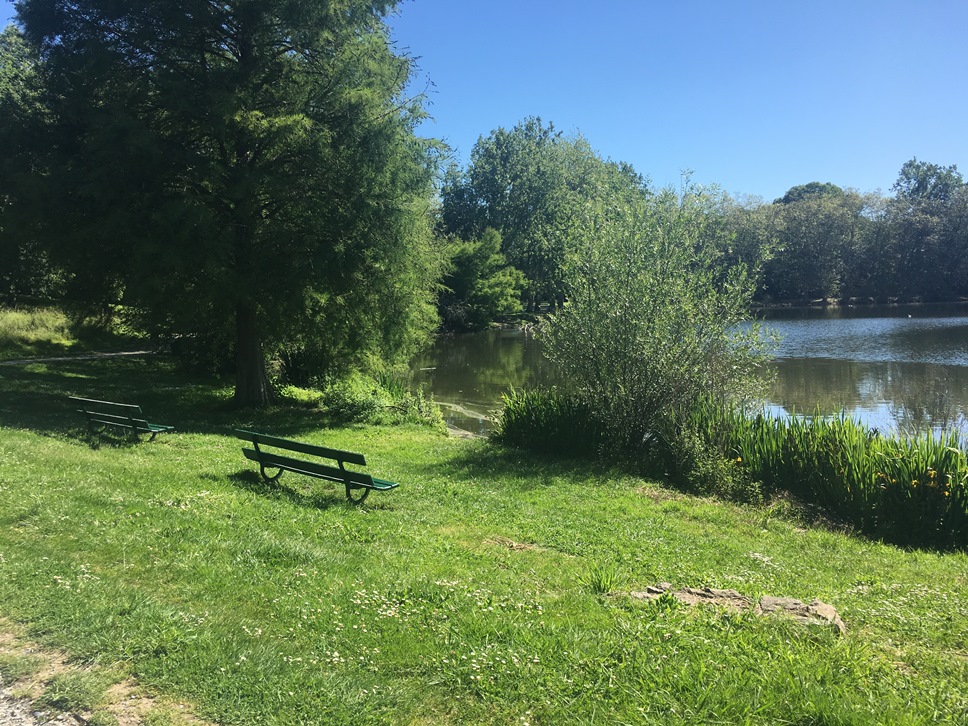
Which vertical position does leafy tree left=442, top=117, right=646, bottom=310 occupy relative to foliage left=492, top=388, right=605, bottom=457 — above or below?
above

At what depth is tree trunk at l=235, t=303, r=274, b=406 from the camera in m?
16.2

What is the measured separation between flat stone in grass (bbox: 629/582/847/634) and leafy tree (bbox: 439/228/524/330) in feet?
148

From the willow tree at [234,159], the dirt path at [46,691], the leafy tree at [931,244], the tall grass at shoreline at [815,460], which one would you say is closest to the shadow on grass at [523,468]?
the tall grass at shoreline at [815,460]

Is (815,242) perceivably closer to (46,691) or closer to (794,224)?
(794,224)

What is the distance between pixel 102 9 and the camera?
13367mm

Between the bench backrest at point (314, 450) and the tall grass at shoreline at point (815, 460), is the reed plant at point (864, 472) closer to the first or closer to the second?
the tall grass at shoreline at point (815, 460)

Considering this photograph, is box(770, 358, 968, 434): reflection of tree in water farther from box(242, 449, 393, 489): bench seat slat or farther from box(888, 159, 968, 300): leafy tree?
box(888, 159, 968, 300): leafy tree

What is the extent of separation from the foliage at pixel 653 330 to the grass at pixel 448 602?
361 centimetres

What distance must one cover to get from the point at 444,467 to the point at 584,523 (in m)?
3.86

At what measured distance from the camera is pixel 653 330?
12.2 meters

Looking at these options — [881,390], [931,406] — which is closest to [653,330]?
[931,406]

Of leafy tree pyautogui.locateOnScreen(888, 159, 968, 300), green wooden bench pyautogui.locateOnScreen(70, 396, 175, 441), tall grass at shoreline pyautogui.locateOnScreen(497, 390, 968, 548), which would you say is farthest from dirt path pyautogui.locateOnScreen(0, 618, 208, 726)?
leafy tree pyautogui.locateOnScreen(888, 159, 968, 300)

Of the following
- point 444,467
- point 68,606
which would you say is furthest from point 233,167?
point 68,606

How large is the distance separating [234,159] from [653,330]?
10.6m
